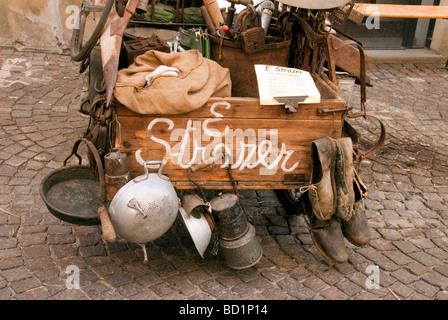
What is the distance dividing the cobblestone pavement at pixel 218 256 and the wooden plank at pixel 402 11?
1.34 m

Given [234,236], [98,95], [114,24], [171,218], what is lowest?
[234,236]

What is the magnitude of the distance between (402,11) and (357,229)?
11.7 ft

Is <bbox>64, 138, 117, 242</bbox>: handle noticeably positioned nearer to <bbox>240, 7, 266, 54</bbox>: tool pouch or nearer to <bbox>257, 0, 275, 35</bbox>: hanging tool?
<bbox>240, 7, 266, 54</bbox>: tool pouch

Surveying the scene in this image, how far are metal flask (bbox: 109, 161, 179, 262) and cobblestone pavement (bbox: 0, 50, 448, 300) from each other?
0.46 m

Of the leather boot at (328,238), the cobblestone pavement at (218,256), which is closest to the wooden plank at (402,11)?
the cobblestone pavement at (218,256)

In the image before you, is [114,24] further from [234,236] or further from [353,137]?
[353,137]

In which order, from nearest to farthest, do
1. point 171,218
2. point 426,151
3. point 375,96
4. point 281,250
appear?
point 171,218 < point 281,250 < point 426,151 < point 375,96

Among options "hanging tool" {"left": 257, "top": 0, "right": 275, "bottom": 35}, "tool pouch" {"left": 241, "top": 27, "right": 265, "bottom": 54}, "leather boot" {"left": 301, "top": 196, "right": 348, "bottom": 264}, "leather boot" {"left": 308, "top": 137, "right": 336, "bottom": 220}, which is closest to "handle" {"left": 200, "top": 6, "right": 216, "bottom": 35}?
"hanging tool" {"left": 257, "top": 0, "right": 275, "bottom": 35}

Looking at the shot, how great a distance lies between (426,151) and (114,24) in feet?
11.6

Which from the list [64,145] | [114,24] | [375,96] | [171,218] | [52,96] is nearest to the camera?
[171,218]

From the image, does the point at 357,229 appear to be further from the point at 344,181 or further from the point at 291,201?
the point at 291,201

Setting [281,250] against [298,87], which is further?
[281,250]
